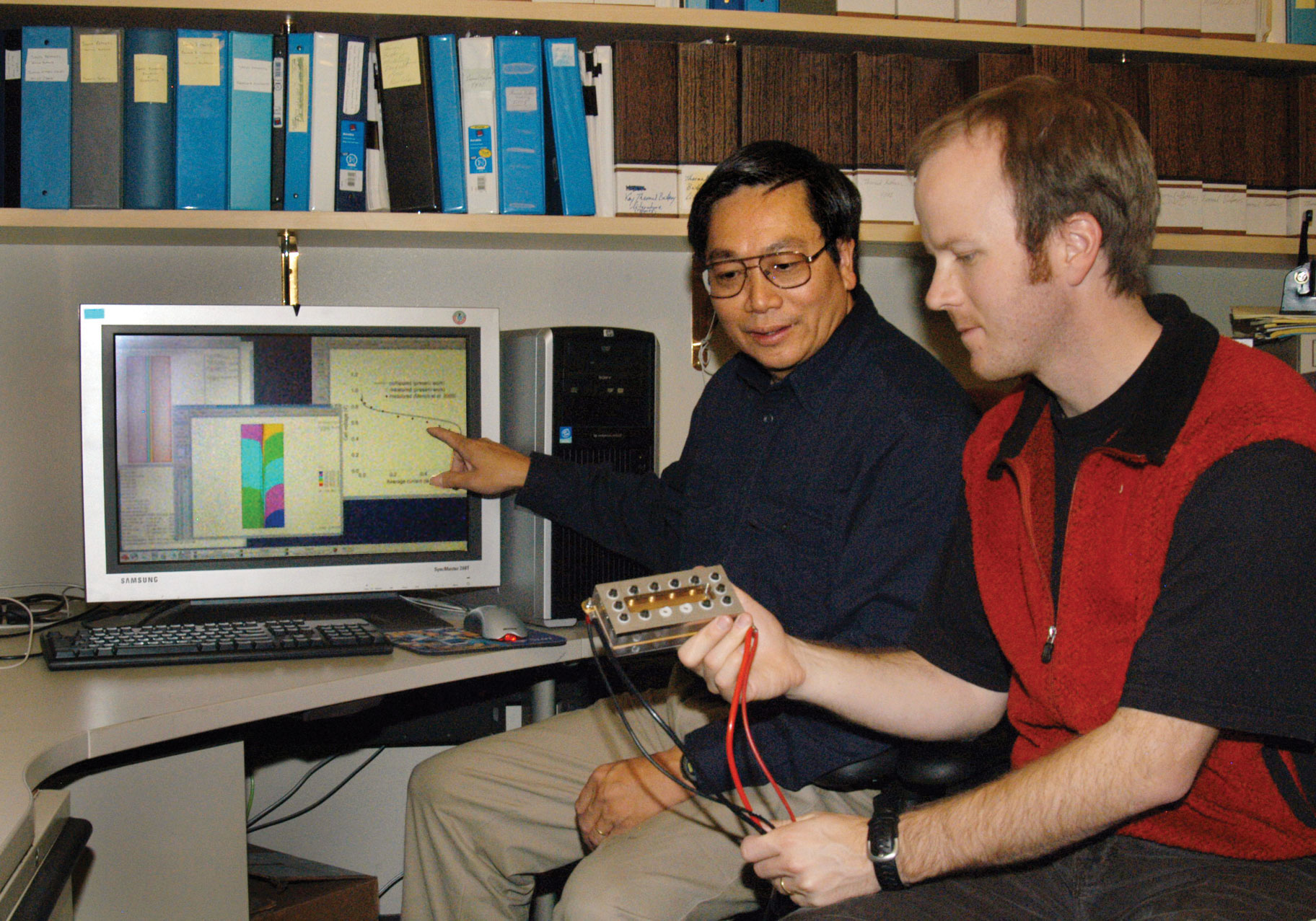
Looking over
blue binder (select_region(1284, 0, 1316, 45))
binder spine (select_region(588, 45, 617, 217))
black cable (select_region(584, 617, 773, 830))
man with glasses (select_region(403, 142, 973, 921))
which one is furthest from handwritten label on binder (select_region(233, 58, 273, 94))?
blue binder (select_region(1284, 0, 1316, 45))

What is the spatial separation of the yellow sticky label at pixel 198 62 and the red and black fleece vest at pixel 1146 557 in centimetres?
140

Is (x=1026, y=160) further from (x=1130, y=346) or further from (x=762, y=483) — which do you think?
(x=762, y=483)

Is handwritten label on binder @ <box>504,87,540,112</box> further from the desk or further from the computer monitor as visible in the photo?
the desk

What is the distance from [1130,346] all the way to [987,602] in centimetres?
32

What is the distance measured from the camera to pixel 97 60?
1692 millimetres

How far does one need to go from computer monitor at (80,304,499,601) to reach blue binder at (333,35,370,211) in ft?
0.79

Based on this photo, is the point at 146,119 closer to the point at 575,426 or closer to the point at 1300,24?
the point at 575,426

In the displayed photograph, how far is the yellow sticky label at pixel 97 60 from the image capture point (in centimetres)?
169

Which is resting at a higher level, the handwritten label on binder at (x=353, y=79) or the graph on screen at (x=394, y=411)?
the handwritten label on binder at (x=353, y=79)

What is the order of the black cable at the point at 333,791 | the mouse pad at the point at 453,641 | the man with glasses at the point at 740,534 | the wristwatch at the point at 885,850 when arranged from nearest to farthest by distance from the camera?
1. the wristwatch at the point at 885,850
2. the man with glasses at the point at 740,534
3. the mouse pad at the point at 453,641
4. the black cable at the point at 333,791

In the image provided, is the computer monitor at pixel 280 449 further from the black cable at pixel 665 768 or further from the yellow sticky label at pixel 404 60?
the black cable at pixel 665 768

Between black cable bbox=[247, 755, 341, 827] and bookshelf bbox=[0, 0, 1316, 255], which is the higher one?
bookshelf bbox=[0, 0, 1316, 255]

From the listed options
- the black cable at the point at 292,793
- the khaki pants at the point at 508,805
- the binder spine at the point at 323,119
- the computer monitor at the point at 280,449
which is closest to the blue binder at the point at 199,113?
the binder spine at the point at 323,119

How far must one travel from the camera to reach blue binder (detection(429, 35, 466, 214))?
5.86ft
